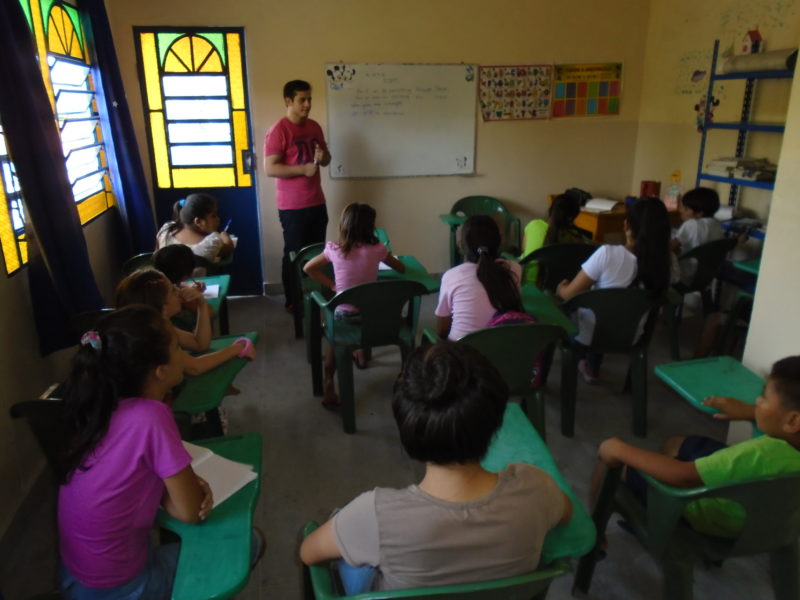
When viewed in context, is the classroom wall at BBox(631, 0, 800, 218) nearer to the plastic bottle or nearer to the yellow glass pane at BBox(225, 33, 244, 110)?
the plastic bottle

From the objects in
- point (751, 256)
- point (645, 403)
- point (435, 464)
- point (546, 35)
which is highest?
point (546, 35)

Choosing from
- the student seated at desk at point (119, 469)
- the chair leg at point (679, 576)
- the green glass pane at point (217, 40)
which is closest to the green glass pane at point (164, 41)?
the green glass pane at point (217, 40)

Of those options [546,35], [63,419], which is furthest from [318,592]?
[546,35]

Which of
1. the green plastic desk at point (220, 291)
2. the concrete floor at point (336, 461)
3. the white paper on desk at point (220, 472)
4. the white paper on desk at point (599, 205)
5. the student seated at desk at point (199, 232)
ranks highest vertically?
the student seated at desk at point (199, 232)

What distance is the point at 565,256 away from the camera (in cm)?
343

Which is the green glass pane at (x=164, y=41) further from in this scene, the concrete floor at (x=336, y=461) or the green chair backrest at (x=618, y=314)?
the green chair backrest at (x=618, y=314)

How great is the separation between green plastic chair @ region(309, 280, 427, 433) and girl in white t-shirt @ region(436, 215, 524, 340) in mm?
207

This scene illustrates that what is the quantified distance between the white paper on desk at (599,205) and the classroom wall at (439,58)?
0.49 meters

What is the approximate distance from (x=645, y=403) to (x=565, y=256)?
0.93m

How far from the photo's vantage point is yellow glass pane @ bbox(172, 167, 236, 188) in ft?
15.4

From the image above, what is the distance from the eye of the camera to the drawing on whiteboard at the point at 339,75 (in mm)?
4656

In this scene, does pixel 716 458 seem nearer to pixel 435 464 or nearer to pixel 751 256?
pixel 435 464

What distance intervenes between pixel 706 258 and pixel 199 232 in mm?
2853

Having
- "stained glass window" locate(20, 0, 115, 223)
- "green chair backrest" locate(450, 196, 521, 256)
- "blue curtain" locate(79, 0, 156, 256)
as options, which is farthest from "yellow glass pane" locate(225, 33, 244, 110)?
"green chair backrest" locate(450, 196, 521, 256)
